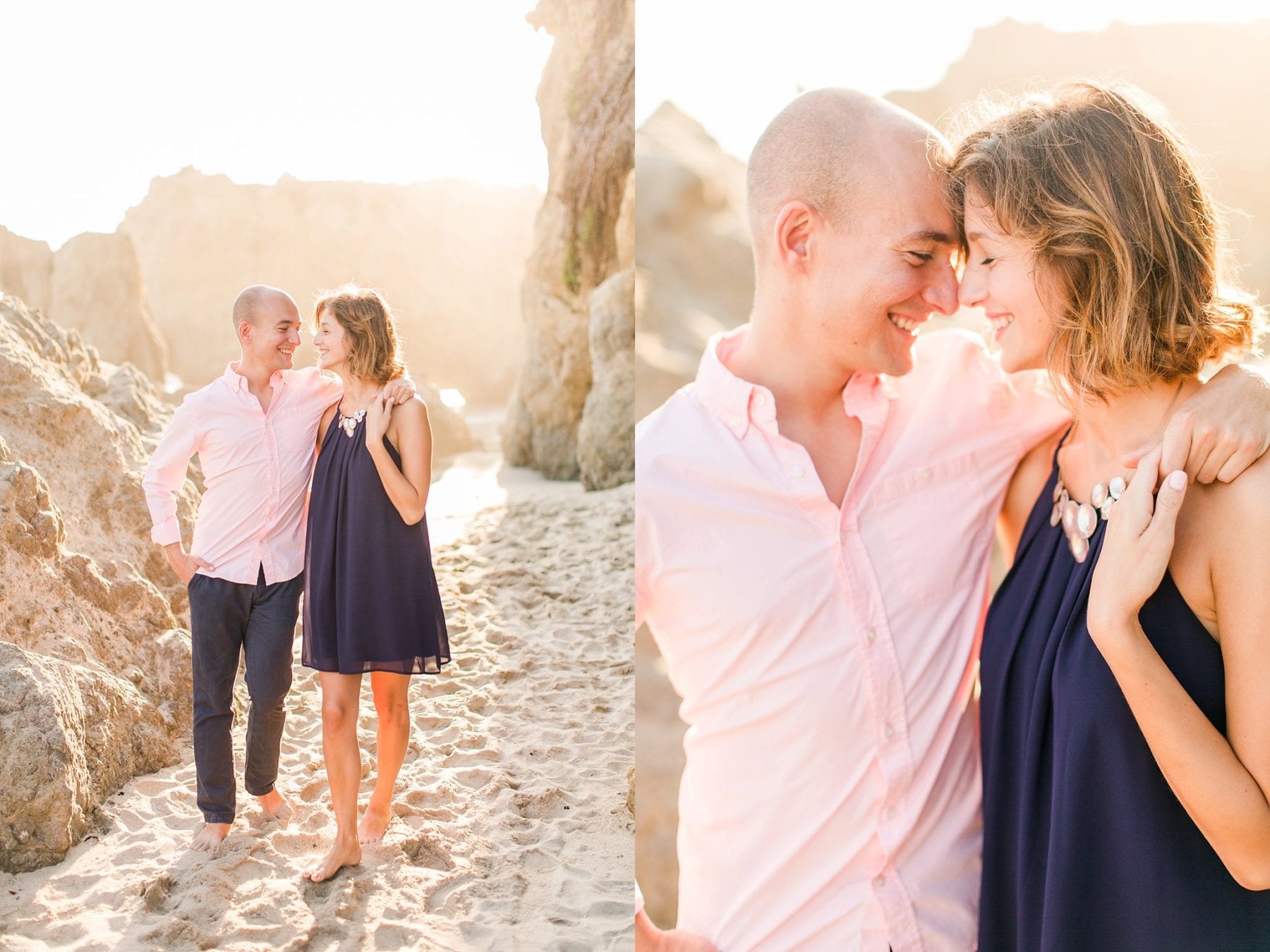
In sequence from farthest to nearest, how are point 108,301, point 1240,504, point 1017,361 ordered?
1. point 108,301
2. point 1017,361
3. point 1240,504

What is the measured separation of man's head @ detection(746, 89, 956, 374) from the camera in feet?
5.13

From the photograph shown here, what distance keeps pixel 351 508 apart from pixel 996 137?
1.72 metres

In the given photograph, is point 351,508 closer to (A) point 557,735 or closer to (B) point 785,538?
(A) point 557,735

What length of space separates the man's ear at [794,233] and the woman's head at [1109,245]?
29cm

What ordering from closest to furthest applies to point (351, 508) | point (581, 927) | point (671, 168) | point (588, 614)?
point (351, 508)
point (581, 927)
point (588, 614)
point (671, 168)

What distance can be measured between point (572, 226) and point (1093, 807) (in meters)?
5.29

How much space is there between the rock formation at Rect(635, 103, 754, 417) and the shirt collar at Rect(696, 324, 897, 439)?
4257 millimetres

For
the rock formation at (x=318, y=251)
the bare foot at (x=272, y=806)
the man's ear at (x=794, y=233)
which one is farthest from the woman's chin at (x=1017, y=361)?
the bare foot at (x=272, y=806)

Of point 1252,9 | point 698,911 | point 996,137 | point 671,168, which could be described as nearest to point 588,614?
point 698,911

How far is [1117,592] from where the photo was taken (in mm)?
1206

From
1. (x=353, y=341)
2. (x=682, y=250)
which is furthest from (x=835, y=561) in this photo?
(x=682, y=250)

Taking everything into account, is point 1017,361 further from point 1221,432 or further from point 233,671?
point 233,671

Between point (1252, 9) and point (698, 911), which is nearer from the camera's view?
point (698, 911)

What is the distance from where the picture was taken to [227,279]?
2830 mm
